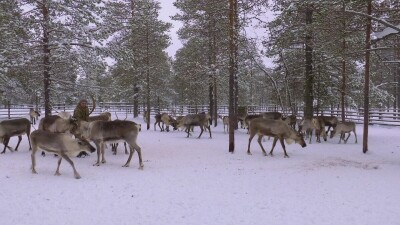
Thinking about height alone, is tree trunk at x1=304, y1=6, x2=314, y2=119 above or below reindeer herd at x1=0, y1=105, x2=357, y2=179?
above

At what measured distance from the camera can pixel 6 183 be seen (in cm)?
813

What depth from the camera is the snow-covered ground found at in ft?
20.3

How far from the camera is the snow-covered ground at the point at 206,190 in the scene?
6.20 m

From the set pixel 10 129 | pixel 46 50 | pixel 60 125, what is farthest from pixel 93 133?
pixel 46 50

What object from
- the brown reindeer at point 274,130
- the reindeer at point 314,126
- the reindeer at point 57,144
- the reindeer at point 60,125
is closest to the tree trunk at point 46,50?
the reindeer at point 60,125

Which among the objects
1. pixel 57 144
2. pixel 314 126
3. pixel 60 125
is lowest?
pixel 57 144

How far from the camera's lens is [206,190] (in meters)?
7.84

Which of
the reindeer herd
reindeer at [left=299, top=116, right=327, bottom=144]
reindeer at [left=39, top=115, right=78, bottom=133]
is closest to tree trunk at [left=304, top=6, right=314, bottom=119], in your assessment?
reindeer at [left=299, top=116, right=327, bottom=144]

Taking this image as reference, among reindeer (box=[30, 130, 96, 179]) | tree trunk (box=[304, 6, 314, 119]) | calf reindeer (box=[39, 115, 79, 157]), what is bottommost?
reindeer (box=[30, 130, 96, 179])

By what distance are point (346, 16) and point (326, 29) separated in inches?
29.0

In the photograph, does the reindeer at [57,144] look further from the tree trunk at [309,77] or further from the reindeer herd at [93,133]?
the tree trunk at [309,77]

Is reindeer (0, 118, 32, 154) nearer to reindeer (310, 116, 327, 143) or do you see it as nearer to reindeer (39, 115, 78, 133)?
reindeer (39, 115, 78, 133)

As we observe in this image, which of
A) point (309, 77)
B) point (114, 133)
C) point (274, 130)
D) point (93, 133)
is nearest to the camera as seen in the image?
point (114, 133)

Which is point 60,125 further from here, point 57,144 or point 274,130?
point 274,130
